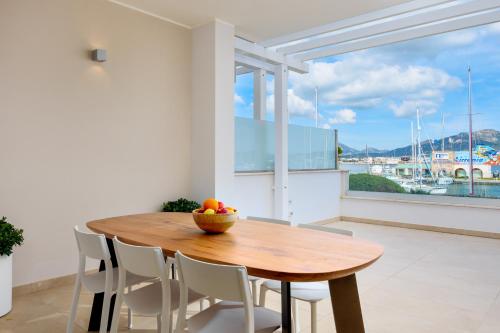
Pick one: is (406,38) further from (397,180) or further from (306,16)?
(397,180)

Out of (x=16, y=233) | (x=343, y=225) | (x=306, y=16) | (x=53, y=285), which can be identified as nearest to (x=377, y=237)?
(x=343, y=225)

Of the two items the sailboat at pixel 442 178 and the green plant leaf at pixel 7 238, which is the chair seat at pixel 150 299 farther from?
the sailboat at pixel 442 178

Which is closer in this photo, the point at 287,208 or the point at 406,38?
the point at 406,38

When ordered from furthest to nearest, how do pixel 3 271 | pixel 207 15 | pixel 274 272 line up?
pixel 207 15 → pixel 3 271 → pixel 274 272

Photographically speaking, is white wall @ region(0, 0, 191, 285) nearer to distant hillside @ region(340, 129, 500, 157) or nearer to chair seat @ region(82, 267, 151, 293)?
chair seat @ region(82, 267, 151, 293)

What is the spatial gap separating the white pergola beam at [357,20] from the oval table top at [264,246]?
3210 millimetres

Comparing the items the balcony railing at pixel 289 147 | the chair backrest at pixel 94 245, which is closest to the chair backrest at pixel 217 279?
the chair backrest at pixel 94 245

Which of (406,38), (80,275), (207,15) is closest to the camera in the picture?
(80,275)

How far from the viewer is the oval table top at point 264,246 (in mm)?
1552

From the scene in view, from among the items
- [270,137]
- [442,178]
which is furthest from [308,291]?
[442,178]

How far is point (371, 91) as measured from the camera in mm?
7738

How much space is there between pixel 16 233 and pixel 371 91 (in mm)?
6827

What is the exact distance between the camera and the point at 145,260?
1815 millimetres

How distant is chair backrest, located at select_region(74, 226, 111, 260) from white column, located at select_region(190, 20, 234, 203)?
2352 millimetres
